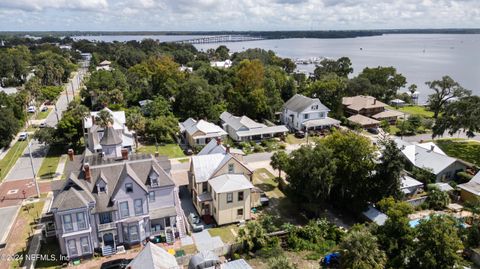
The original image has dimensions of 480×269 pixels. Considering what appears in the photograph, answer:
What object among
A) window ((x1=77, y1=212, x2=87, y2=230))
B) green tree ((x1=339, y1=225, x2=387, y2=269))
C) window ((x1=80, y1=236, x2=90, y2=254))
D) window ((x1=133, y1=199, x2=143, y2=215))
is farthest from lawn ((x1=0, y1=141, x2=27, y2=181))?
green tree ((x1=339, y1=225, x2=387, y2=269))

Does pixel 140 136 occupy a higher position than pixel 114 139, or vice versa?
pixel 114 139

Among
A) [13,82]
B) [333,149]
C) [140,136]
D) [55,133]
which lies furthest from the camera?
[13,82]

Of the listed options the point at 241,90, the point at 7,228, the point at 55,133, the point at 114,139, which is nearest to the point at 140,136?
the point at 55,133

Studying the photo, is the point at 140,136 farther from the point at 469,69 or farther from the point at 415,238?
the point at 469,69

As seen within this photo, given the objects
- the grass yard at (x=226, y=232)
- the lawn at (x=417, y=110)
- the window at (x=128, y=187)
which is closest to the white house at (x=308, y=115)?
the lawn at (x=417, y=110)

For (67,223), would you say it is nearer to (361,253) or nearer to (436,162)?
(361,253)
